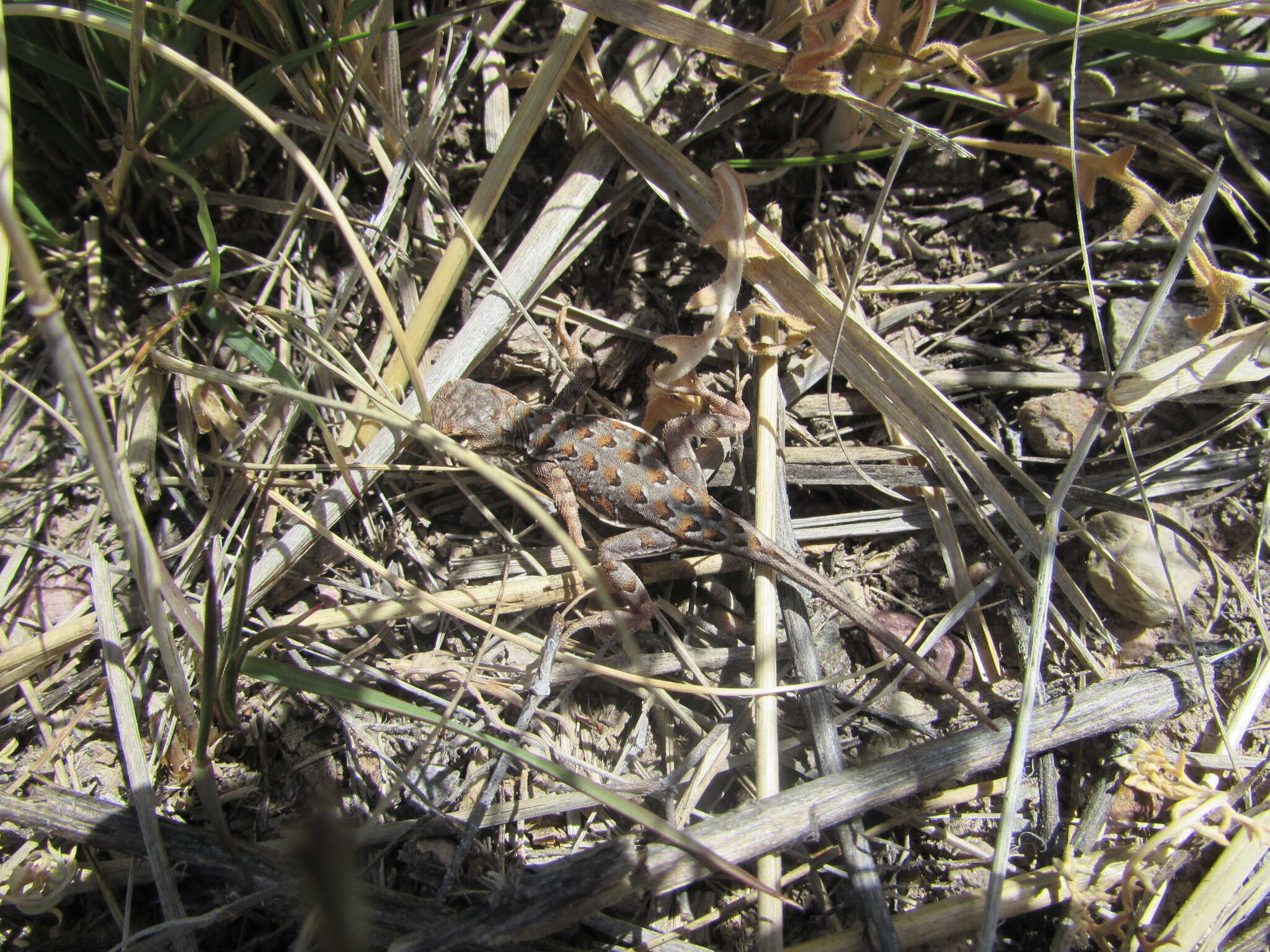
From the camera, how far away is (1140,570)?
3.18 meters

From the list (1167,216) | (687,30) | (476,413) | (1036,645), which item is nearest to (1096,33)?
(1167,216)

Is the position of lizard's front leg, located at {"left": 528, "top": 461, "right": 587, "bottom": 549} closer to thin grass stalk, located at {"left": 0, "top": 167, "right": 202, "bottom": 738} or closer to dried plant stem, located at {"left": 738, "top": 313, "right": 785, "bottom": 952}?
dried plant stem, located at {"left": 738, "top": 313, "right": 785, "bottom": 952}

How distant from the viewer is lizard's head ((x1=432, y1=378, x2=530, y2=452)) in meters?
3.51

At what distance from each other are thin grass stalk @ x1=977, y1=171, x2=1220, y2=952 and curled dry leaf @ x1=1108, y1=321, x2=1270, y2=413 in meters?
0.20

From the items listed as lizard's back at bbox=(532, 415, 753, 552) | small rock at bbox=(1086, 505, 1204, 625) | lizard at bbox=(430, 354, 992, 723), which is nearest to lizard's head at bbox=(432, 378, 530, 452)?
lizard at bbox=(430, 354, 992, 723)

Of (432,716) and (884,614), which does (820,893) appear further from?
(432,716)

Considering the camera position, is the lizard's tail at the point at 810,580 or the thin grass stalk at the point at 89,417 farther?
the lizard's tail at the point at 810,580

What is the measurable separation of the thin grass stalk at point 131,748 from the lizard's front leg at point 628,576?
1.75 m

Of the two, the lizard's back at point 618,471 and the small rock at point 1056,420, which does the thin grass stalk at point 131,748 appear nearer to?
the lizard's back at point 618,471

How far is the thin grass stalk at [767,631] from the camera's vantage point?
256 centimetres

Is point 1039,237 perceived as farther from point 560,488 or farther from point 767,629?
point 560,488

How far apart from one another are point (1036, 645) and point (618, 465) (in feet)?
6.68

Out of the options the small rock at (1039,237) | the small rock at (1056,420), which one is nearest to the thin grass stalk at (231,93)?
the small rock at (1056,420)

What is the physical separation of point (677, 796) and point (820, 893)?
2.22 feet
